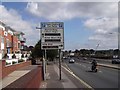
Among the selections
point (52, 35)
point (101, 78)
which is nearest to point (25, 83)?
point (52, 35)

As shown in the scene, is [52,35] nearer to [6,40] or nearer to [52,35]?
[52,35]

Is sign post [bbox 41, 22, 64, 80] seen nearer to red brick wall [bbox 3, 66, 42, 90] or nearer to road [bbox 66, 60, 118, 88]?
road [bbox 66, 60, 118, 88]

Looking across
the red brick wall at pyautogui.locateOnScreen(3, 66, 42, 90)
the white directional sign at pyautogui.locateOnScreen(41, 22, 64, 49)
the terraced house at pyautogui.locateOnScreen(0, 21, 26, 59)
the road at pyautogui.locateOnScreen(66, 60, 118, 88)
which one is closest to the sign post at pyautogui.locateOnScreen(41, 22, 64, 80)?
the white directional sign at pyautogui.locateOnScreen(41, 22, 64, 49)

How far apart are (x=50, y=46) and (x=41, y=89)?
8.77 meters

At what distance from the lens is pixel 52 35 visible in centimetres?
2800

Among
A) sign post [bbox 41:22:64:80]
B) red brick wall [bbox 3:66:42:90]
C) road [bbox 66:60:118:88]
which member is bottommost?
road [bbox 66:60:118:88]

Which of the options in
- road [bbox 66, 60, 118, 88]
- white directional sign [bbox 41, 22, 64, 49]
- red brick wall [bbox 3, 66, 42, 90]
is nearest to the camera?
red brick wall [bbox 3, 66, 42, 90]

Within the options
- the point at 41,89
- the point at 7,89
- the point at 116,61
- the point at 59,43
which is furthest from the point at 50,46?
the point at 116,61

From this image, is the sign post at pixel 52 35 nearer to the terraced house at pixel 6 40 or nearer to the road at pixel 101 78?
the road at pixel 101 78

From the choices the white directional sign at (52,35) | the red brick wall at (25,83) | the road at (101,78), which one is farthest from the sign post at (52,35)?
the red brick wall at (25,83)

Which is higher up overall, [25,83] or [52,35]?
[52,35]

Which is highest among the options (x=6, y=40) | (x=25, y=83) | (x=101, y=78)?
(x=6, y=40)

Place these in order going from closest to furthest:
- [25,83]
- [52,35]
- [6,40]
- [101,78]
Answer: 1. [25,83]
2. [52,35]
3. [101,78]
4. [6,40]

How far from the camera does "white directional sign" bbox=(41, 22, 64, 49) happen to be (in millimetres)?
27188
